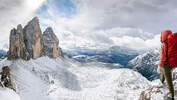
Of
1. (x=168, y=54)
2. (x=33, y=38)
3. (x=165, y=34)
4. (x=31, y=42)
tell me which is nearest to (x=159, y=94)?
(x=168, y=54)

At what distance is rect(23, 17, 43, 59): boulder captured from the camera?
Answer: 93812 mm

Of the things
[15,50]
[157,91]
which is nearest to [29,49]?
[15,50]

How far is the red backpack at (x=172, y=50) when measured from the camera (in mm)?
6062

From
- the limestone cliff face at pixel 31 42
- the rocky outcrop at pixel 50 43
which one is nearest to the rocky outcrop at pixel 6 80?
the limestone cliff face at pixel 31 42

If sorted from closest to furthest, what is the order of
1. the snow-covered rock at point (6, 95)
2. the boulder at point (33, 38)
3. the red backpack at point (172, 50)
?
the red backpack at point (172, 50) → the snow-covered rock at point (6, 95) → the boulder at point (33, 38)

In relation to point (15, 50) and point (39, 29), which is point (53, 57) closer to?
point (39, 29)

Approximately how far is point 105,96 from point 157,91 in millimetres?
36066

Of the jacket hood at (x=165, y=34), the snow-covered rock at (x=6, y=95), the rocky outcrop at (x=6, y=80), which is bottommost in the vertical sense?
the rocky outcrop at (x=6, y=80)

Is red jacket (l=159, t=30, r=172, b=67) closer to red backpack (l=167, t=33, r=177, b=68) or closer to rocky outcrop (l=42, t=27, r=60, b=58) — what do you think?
red backpack (l=167, t=33, r=177, b=68)

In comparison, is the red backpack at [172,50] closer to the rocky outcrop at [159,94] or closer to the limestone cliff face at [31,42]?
the rocky outcrop at [159,94]

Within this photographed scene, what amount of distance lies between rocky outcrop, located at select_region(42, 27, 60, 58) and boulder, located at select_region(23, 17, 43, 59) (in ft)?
37.6

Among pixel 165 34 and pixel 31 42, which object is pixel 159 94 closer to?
pixel 165 34

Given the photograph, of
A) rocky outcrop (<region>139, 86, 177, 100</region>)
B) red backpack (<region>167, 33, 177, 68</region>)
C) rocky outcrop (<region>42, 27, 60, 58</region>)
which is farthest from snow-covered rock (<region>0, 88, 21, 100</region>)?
rocky outcrop (<region>42, 27, 60, 58</region>)

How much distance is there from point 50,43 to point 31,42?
83.1ft
